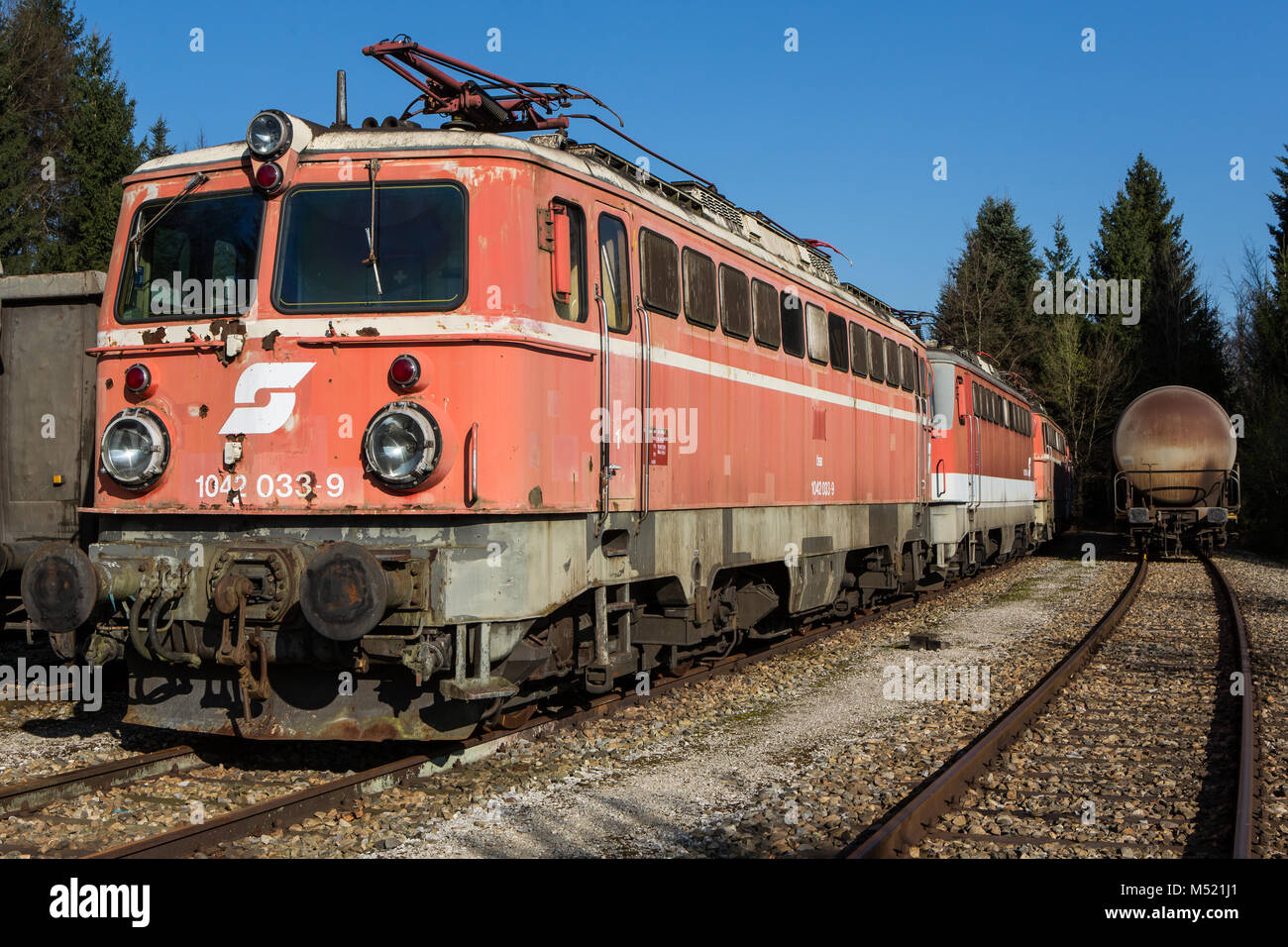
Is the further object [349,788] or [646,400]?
[646,400]

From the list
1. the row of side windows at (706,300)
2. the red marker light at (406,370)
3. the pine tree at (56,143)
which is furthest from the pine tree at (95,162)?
the red marker light at (406,370)

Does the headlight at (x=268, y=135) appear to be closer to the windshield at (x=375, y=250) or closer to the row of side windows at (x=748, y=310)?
the windshield at (x=375, y=250)

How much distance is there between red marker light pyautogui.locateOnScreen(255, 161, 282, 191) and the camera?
255 inches

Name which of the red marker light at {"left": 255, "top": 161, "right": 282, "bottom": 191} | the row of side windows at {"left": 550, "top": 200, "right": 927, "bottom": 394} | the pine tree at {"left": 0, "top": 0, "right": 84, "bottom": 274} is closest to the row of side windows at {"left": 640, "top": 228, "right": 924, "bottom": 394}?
the row of side windows at {"left": 550, "top": 200, "right": 927, "bottom": 394}

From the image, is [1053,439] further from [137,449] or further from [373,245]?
[137,449]

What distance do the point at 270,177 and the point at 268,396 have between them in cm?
124

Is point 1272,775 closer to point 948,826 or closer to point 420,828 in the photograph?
point 948,826

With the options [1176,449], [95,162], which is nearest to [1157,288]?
[1176,449]

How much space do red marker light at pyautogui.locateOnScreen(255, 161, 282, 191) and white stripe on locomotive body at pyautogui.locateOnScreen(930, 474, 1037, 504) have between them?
38.2 feet

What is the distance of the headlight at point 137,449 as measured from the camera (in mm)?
6484

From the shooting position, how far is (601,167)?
7.38 meters

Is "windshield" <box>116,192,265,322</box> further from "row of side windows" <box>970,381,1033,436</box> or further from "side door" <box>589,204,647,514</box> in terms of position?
"row of side windows" <box>970,381,1033,436</box>

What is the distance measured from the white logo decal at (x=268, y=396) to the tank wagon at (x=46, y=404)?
4.19 meters

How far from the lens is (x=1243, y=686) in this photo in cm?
952
